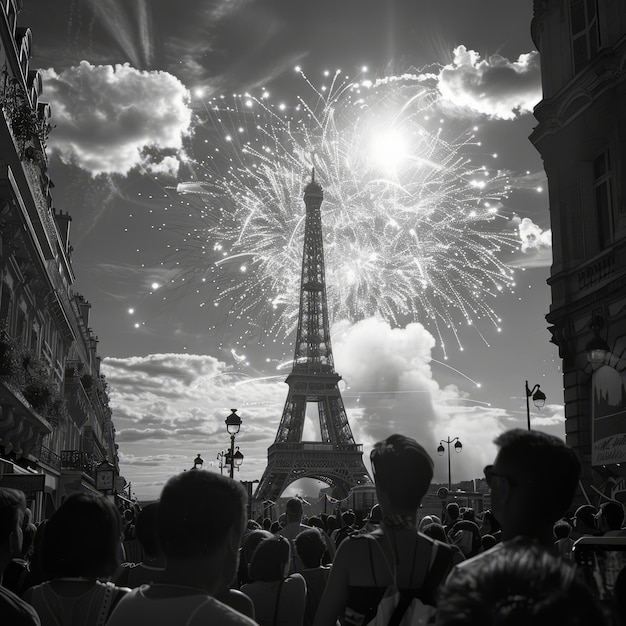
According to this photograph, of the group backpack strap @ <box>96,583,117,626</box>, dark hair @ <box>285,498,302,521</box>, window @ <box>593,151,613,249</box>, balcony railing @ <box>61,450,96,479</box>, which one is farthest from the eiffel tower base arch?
backpack strap @ <box>96,583,117,626</box>

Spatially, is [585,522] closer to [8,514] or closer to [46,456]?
[8,514]

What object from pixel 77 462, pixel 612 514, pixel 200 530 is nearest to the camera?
pixel 200 530

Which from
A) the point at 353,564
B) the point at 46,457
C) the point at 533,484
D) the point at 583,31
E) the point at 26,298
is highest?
the point at 583,31

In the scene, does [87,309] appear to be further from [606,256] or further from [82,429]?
[606,256]

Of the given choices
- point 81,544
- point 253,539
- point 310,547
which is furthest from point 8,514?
point 310,547

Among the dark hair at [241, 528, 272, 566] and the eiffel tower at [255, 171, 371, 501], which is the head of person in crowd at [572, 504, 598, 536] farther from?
the eiffel tower at [255, 171, 371, 501]

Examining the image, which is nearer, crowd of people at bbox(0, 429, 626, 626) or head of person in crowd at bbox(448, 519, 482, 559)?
crowd of people at bbox(0, 429, 626, 626)
